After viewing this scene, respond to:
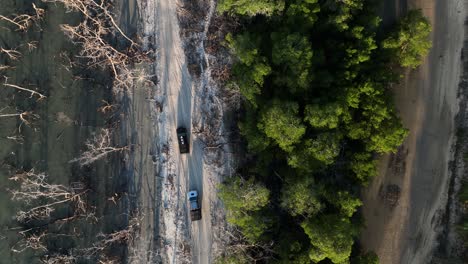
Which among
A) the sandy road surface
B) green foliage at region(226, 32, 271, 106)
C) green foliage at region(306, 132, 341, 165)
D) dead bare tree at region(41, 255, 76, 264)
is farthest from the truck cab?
dead bare tree at region(41, 255, 76, 264)

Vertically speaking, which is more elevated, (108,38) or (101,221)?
(108,38)

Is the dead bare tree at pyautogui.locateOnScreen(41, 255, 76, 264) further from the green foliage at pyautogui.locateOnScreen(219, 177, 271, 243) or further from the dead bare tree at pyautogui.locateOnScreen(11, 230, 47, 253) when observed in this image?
the green foliage at pyautogui.locateOnScreen(219, 177, 271, 243)

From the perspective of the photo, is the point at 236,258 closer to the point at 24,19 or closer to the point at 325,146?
the point at 325,146

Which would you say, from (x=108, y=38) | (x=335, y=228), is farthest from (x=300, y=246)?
(x=108, y=38)

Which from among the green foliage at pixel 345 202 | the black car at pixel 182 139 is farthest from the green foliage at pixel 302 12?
the black car at pixel 182 139

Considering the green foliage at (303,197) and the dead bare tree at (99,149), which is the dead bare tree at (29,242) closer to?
the dead bare tree at (99,149)

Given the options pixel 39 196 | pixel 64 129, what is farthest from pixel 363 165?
pixel 39 196

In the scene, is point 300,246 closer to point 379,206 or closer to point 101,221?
point 379,206
